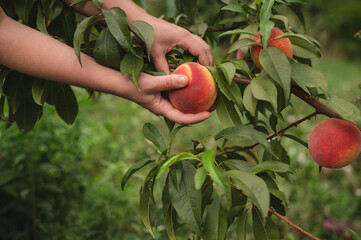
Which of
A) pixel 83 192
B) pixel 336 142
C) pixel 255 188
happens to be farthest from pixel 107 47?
pixel 83 192

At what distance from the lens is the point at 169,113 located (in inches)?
29.0

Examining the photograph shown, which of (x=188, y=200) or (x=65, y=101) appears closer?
(x=188, y=200)

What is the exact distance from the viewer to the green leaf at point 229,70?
655 millimetres

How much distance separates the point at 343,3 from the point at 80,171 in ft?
37.3

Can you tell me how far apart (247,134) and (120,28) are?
31cm

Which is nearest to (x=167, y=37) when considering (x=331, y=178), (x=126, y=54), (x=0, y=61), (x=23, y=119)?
(x=126, y=54)

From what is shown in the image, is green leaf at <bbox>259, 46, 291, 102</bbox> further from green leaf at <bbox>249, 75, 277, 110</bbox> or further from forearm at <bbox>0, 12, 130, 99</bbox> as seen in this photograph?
forearm at <bbox>0, 12, 130, 99</bbox>

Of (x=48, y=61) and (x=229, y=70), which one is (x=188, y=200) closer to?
A: (x=229, y=70)

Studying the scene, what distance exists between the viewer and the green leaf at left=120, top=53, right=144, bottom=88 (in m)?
0.66

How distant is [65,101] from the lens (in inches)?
A: 39.3

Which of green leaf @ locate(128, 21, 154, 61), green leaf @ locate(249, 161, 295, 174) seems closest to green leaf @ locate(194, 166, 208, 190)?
green leaf @ locate(249, 161, 295, 174)

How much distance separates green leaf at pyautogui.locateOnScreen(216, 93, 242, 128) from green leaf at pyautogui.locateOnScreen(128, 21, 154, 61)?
0.64 feet

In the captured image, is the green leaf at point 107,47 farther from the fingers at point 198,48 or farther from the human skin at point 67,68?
the fingers at point 198,48

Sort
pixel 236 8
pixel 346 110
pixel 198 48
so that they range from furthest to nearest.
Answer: pixel 236 8 → pixel 198 48 → pixel 346 110
